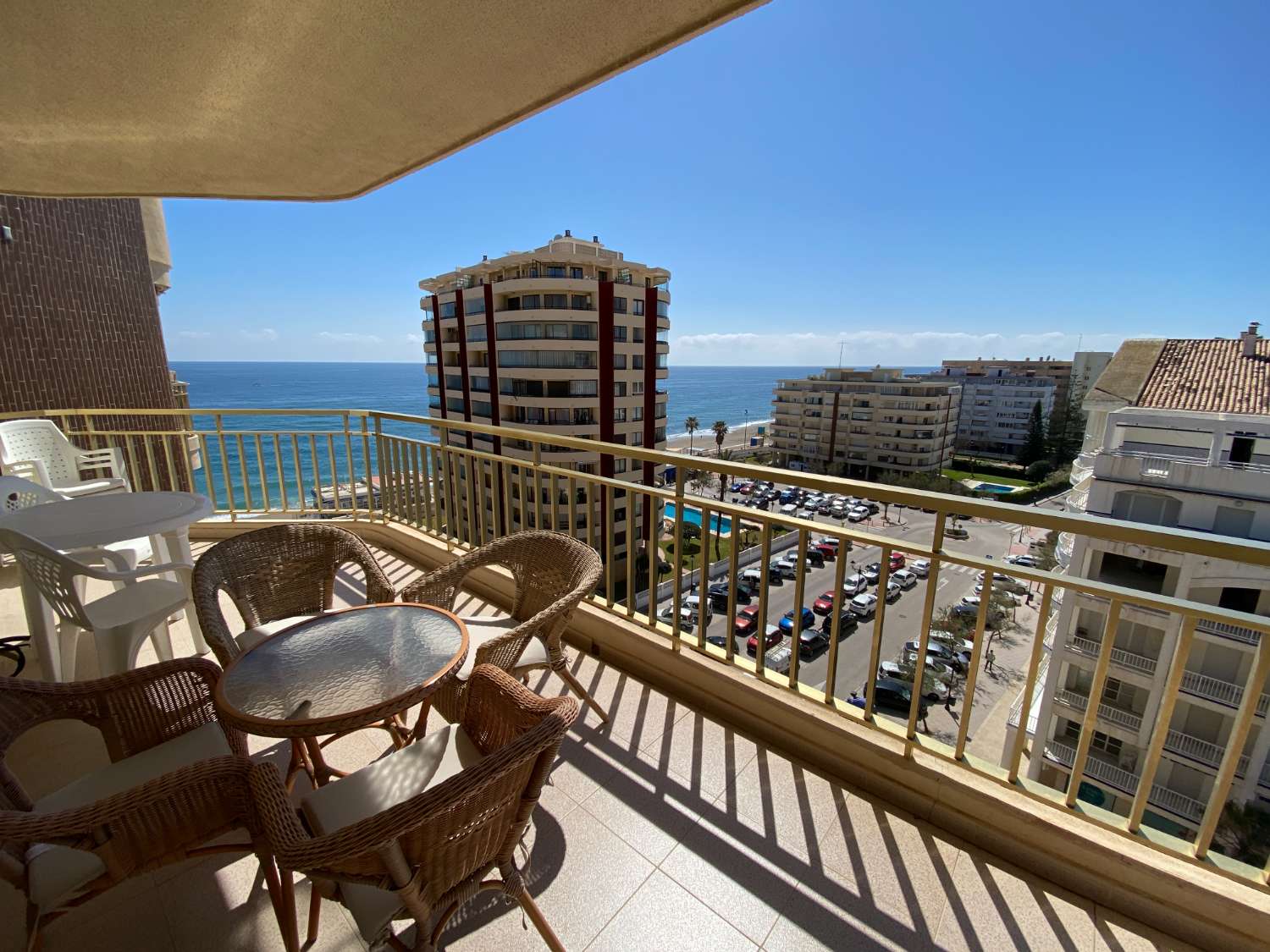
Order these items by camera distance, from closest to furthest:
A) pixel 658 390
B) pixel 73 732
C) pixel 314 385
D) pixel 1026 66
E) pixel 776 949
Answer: pixel 776 949 → pixel 73 732 → pixel 1026 66 → pixel 658 390 → pixel 314 385

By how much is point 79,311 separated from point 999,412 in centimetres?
5784

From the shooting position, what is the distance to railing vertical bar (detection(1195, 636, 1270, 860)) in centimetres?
121

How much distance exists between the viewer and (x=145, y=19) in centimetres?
146

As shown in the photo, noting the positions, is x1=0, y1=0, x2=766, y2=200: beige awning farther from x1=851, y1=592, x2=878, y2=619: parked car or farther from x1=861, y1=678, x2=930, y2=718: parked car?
x1=851, y1=592, x2=878, y2=619: parked car

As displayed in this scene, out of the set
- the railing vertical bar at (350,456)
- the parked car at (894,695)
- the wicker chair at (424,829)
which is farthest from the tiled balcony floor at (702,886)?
the parked car at (894,695)

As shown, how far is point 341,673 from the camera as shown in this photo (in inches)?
60.2

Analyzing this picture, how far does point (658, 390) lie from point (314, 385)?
281 feet

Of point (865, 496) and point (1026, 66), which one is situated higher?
point (1026, 66)

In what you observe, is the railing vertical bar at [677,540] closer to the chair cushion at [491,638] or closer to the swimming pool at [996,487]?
the chair cushion at [491,638]

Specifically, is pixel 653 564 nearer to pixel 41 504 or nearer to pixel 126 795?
pixel 126 795

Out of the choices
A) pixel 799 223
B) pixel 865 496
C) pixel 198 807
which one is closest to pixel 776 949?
pixel 865 496

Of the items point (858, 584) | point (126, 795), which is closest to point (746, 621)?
point (858, 584)

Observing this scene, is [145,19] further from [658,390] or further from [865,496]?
[658,390]

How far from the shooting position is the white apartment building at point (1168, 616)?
14.0ft
